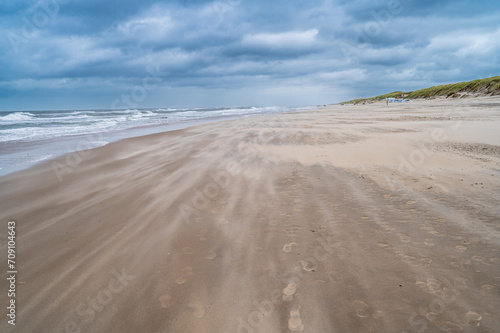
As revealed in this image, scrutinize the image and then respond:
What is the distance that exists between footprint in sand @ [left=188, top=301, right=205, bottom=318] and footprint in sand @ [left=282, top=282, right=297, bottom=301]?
0.80m

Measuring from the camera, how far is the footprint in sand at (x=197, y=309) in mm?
2443

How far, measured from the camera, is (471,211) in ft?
13.6

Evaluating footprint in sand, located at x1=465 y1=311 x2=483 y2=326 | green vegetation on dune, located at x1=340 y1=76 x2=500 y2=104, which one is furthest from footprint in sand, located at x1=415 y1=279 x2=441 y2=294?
green vegetation on dune, located at x1=340 y1=76 x2=500 y2=104

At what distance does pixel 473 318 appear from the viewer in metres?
2.21

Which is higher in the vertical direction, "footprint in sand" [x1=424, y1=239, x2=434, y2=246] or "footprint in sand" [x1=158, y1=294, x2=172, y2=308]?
"footprint in sand" [x1=424, y1=239, x2=434, y2=246]

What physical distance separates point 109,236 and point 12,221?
7.83ft

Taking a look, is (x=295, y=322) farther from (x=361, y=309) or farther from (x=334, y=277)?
(x=334, y=277)

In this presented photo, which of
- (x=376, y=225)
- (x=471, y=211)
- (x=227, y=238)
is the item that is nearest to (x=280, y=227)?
(x=227, y=238)

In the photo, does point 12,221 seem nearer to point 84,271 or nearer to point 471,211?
point 84,271

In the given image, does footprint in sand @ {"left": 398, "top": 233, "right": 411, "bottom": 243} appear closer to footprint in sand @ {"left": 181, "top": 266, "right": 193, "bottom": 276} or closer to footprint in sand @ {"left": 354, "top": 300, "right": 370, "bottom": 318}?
footprint in sand @ {"left": 354, "top": 300, "right": 370, "bottom": 318}

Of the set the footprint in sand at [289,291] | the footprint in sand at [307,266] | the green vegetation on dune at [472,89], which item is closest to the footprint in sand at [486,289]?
the footprint in sand at [307,266]

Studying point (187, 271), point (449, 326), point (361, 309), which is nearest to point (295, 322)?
point (361, 309)

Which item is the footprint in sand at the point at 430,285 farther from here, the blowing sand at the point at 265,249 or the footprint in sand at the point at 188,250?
the footprint in sand at the point at 188,250

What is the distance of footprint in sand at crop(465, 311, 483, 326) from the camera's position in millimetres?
2164
